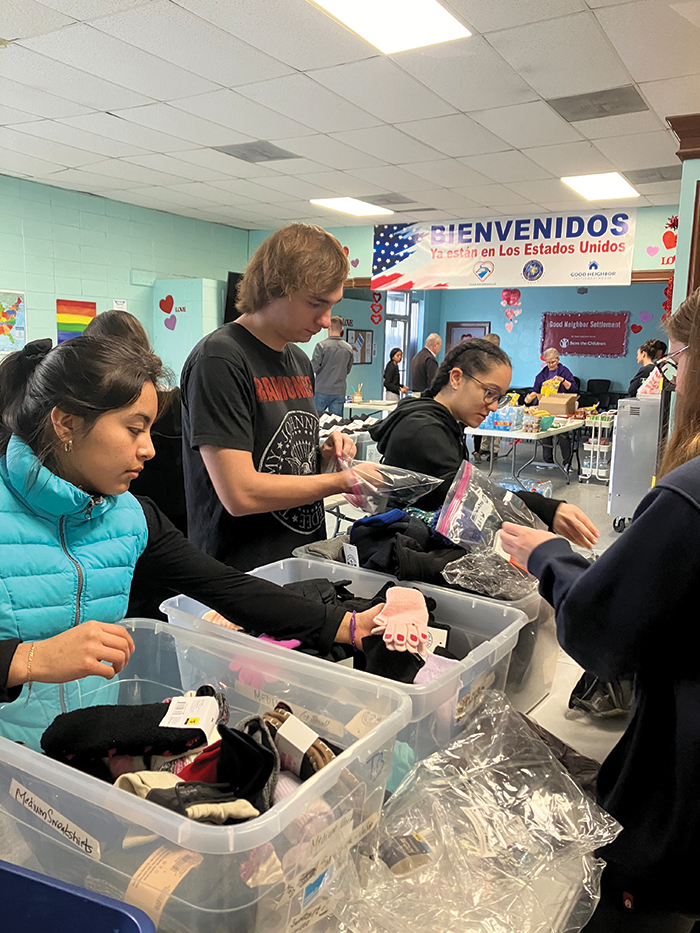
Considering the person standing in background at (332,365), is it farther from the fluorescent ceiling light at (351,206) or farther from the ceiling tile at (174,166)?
the ceiling tile at (174,166)

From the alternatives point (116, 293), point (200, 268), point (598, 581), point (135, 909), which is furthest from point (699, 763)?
point (200, 268)

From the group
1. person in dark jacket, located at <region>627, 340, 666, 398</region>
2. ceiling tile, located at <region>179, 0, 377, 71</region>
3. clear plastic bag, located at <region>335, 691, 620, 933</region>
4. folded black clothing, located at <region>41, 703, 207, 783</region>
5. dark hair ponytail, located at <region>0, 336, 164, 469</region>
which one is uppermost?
ceiling tile, located at <region>179, 0, 377, 71</region>

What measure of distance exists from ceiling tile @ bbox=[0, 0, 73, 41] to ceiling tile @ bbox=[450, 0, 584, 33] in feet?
6.13

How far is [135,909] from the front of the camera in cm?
63

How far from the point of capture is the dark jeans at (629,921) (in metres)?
0.99

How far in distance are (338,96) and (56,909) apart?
4.47 metres

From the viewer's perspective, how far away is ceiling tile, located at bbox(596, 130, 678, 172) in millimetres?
4922

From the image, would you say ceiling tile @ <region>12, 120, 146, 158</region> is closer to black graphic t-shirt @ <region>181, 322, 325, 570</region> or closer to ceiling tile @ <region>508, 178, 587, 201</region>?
ceiling tile @ <region>508, 178, 587, 201</region>

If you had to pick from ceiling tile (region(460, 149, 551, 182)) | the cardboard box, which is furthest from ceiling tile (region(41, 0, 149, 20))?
the cardboard box

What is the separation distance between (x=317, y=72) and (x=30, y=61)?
1583mm

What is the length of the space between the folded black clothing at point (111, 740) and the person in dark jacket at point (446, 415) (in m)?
1.19

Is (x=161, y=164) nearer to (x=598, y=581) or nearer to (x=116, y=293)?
(x=116, y=293)

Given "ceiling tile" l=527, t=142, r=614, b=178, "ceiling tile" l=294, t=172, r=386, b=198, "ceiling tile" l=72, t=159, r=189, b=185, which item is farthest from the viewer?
"ceiling tile" l=294, t=172, r=386, b=198

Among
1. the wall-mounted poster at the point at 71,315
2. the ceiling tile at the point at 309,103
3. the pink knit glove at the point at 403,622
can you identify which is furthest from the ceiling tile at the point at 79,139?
the pink knit glove at the point at 403,622
